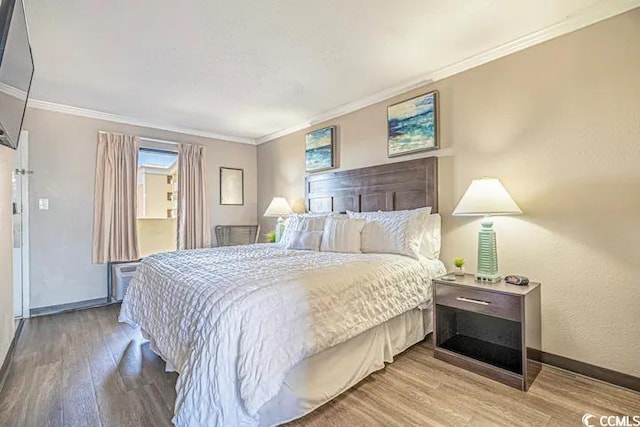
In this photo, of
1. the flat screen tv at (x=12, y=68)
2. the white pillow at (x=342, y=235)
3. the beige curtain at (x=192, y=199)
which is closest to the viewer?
the flat screen tv at (x=12, y=68)

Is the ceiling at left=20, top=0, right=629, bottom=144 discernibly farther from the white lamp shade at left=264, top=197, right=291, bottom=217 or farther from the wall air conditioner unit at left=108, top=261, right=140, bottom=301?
the wall air conditioner unit at left=108, top=261, right=140, bottom=301

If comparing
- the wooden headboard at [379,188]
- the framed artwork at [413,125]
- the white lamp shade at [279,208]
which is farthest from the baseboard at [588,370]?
the white lamp shade at [279,208]

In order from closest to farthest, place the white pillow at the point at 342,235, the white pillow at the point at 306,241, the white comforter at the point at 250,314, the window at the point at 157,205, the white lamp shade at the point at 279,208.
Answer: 1. the white comforter at the point at 250,314
2. the white pillow at the point at 342,235
3. the white pillow at the point at 306,241
4. the white lamp shade at the point at 279,208
5. the window at the point at 157,205

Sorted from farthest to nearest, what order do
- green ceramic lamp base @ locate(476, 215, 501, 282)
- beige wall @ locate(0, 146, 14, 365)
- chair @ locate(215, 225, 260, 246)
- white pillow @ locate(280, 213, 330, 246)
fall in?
chair @ locate(215, 225, 260, 246) → white pillow @ locate(280, 213, 330, 246) → green ceramic lamp base @ locate(476, 215, 501, 282) → beige wall @ locate(0, 146, 14, 365)

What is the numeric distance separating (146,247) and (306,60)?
4.96m

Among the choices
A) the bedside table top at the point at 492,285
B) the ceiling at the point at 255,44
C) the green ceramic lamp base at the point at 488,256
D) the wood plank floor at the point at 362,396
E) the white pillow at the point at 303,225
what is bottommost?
the wood plank floor at the point at 362,396

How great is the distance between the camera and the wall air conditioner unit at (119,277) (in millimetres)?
3799

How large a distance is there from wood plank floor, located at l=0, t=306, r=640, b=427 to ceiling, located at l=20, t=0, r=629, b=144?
2.41 metres

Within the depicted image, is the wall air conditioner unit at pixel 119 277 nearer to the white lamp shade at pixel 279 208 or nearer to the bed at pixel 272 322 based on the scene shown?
the bed at pixel 272 322

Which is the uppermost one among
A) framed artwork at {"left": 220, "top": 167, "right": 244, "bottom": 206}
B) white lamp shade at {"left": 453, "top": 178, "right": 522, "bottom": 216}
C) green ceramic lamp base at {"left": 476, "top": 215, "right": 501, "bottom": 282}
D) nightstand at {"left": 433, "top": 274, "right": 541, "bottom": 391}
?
framed artwork at {"left": 220, "top": 167, "right": 244, "bottom": 206}

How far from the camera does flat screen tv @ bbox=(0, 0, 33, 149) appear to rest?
127cm

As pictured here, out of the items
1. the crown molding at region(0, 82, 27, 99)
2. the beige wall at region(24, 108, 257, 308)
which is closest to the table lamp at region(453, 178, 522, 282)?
the crown molding at region(0, 82, 27, 99)

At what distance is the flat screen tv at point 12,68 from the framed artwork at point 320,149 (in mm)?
2802

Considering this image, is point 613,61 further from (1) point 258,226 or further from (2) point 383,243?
(1) point 258,226
